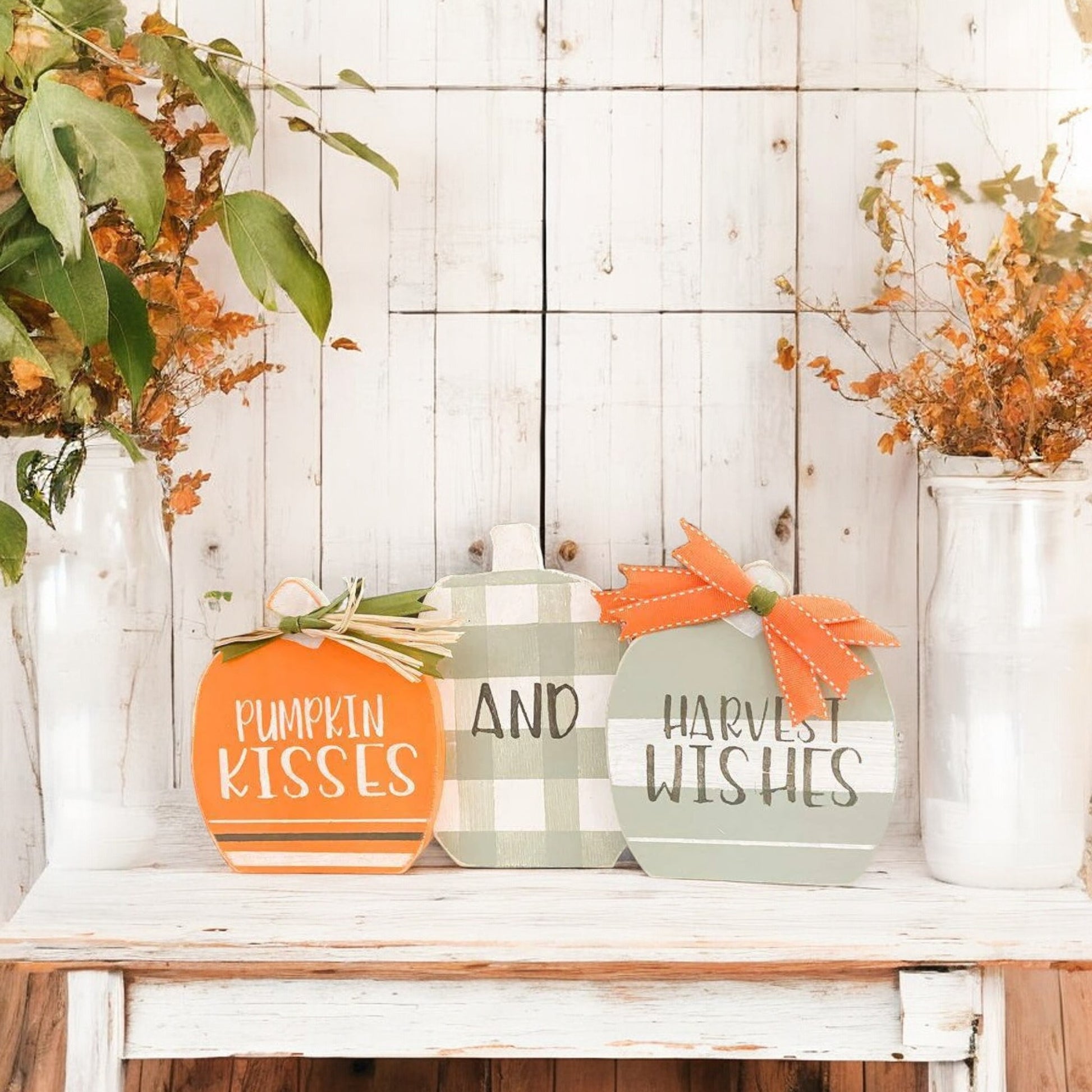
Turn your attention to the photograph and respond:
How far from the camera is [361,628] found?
41.3 inches

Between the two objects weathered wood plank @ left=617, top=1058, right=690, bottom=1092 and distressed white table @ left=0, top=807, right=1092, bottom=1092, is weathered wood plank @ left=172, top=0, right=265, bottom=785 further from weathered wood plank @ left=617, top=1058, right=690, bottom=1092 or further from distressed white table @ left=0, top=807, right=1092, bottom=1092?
weathered wood plank @ left=617, top=1058, right=690, bottom=1092

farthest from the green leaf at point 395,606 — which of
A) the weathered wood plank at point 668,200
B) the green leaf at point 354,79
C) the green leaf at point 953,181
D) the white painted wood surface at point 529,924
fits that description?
the green leaf at point 953,181

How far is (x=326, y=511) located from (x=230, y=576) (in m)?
0.12

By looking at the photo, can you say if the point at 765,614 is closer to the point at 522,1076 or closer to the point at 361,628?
the point at 361,628

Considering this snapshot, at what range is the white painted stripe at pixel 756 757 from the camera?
103cm

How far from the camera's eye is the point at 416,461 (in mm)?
1208

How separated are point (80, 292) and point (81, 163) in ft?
0.30

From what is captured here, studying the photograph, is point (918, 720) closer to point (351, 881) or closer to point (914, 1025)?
point (914, 1025)

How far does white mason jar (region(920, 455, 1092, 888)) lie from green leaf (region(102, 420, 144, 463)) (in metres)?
0.68

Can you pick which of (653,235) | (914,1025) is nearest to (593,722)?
(914,1025)

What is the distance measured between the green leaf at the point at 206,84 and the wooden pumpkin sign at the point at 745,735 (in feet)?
1.68

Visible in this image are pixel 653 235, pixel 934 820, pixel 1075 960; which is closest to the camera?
pixel 1075 960

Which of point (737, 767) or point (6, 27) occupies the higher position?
point (6, 27)

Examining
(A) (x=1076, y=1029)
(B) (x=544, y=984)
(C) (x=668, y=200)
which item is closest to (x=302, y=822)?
(B) (x=544, y=984)
